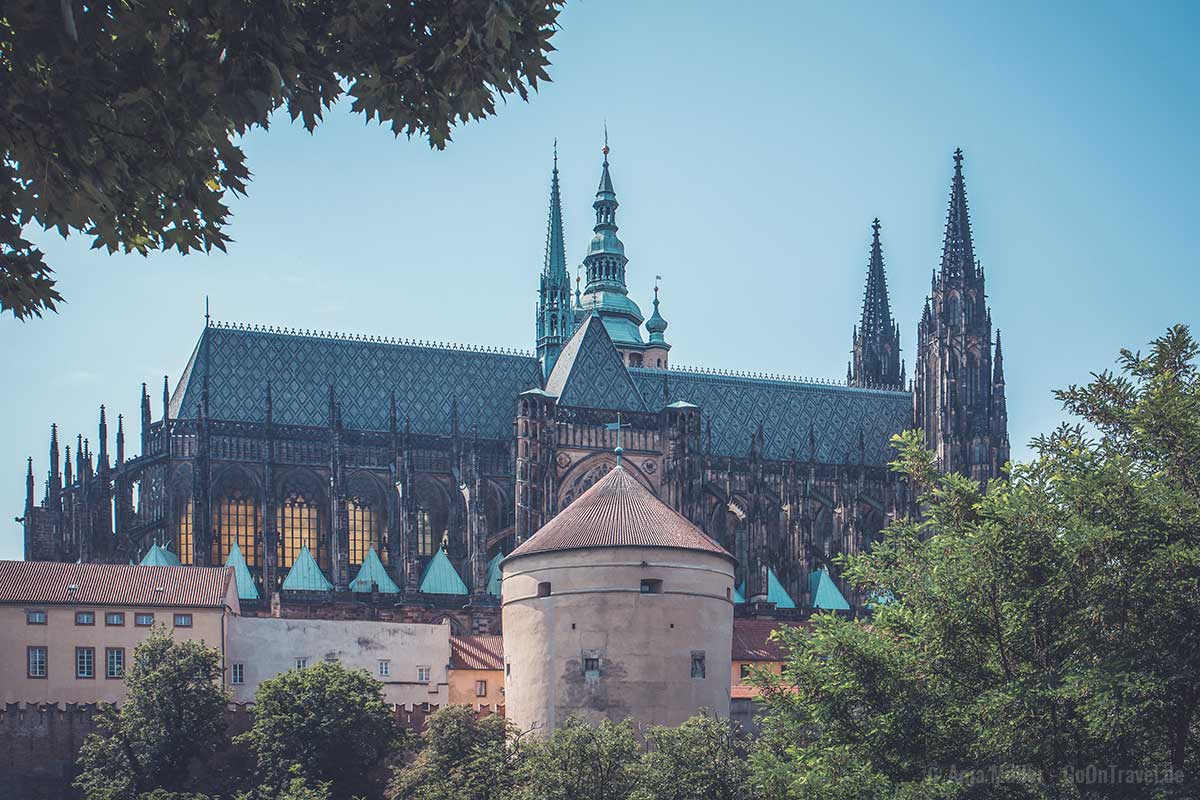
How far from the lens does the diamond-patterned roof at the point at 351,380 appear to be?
83.1 m

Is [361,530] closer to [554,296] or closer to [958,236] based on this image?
[554,296]

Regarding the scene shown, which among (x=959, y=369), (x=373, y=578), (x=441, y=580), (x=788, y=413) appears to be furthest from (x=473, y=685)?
(x=959, y=369)

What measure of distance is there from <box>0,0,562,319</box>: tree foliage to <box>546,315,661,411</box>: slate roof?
227ft

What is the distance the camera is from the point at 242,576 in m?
75.0

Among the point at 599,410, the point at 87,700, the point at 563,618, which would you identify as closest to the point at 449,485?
the point at 599,410

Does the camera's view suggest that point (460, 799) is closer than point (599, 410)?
Yes

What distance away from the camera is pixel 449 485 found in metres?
83.1

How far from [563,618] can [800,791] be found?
19523 mm

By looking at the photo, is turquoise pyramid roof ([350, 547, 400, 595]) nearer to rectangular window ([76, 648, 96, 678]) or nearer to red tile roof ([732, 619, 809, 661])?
rectangular window ([76, 648, 96, 678])

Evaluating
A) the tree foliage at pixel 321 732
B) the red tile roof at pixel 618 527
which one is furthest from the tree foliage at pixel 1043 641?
the tree foliage at pixel 321 732

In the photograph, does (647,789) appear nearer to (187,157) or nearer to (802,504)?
(187,157)

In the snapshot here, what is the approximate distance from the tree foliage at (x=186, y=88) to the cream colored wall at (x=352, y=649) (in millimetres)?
53748

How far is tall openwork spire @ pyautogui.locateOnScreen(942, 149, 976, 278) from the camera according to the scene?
313 ft

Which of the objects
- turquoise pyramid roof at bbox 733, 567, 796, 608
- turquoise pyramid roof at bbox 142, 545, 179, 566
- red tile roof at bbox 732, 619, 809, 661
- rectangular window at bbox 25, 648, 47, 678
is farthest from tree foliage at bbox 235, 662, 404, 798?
turquoise pyramid roof at bbox 733, 567, 796, 608
